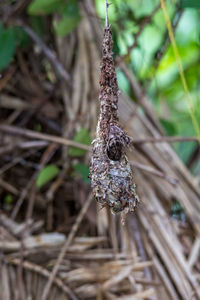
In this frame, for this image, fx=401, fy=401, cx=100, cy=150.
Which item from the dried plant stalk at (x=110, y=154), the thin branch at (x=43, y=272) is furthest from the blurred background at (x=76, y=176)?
the dried plant stalk at (x=110, y=154)

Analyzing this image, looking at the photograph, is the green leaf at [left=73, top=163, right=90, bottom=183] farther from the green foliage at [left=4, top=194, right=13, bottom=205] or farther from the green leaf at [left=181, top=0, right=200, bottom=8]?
the green leaf at [left=181, top=0, right=200, bottom=8]

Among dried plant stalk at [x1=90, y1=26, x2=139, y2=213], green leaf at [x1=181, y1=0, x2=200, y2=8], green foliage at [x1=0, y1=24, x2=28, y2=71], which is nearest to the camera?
dried plant stalk at [x1=90, y1=26, x2=139, y2=213]

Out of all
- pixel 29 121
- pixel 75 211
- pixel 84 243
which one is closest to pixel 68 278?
pixel 84 243

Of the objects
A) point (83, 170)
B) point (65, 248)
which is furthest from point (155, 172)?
point (65, 248)

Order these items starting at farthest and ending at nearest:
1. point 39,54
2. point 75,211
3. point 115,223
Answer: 1. point 39,54
2. point 75,211
3. point 115,223

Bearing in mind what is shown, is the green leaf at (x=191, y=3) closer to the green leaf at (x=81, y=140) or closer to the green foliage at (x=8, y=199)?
the green leaf at (x=81, y=140)

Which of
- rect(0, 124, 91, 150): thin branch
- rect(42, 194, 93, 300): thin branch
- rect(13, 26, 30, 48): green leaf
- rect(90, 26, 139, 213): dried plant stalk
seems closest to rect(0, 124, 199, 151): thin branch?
rect(0, 124, 91, 150): thin branch

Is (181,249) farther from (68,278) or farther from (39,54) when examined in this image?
(39,54)
